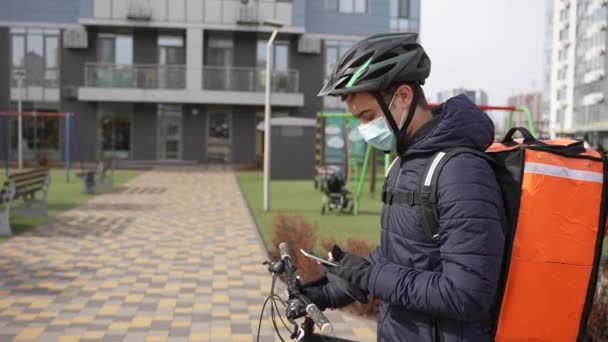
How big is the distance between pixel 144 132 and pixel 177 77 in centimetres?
368

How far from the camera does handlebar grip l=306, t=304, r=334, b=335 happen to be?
1747 millimetres

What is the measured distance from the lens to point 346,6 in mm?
34969

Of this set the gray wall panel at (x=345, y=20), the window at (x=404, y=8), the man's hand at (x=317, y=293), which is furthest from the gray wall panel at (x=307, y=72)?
the man's hand at (x=317, y=293)

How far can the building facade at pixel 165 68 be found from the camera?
32.6 meters

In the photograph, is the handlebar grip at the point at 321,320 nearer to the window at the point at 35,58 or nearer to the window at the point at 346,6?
the window at the point at 346,6

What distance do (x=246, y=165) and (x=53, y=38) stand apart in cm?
1170

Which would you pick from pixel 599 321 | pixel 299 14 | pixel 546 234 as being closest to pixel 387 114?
pixel 546 234

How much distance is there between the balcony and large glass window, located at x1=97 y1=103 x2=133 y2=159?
4.93 ft

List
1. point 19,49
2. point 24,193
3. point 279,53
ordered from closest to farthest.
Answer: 1. point 24,193
2. point 19,49
3. point 279,53

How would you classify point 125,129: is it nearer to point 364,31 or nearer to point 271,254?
point 364,31

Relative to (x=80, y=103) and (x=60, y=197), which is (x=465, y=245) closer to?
(x=60, y=197)

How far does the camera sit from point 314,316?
1.86 meters

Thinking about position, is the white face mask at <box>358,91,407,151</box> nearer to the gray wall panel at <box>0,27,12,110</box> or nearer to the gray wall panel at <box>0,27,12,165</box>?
the gray wall panel at <box>0,27,12,165</box>

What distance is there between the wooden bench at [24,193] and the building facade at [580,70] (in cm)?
4923
